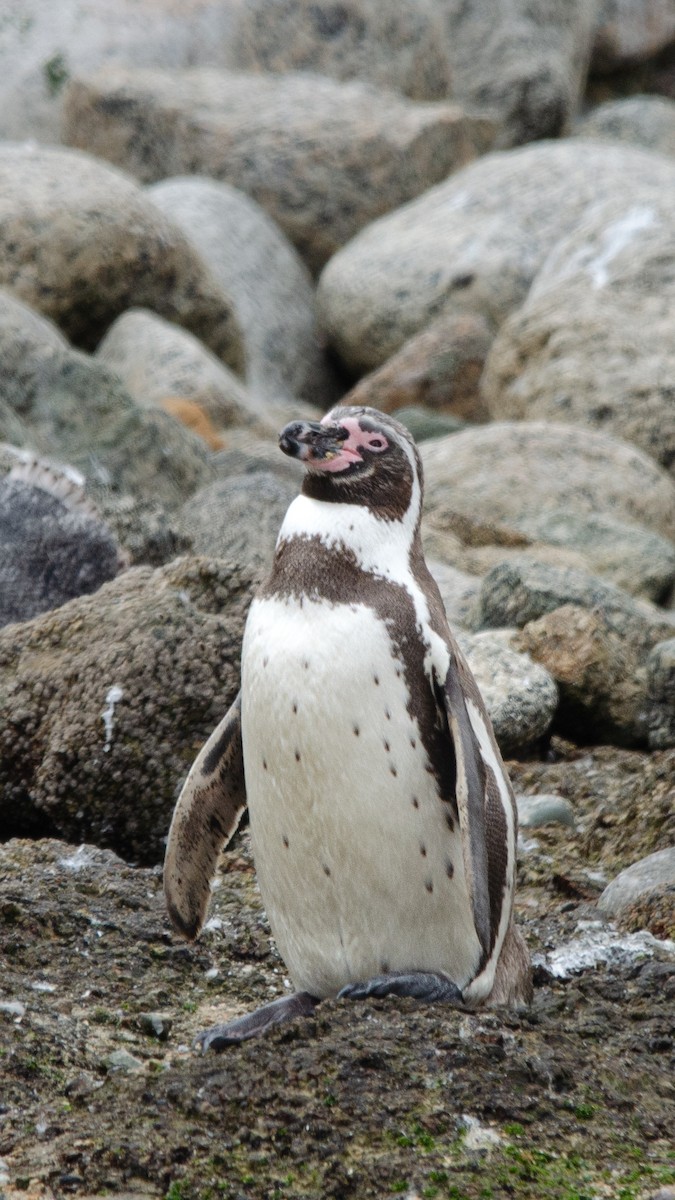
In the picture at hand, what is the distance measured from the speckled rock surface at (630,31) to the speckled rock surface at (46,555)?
1720cm

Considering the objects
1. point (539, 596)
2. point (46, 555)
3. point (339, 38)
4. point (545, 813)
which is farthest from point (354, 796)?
point (339, 38)

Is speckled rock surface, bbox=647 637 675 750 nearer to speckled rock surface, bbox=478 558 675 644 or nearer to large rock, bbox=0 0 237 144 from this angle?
speckled rock surface, bbox=478 558 675 644

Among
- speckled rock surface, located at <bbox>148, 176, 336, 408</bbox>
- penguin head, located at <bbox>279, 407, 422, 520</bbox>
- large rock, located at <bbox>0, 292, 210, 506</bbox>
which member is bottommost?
speckled rock surface, located at <bbox>148, 176, 336, 408</bbox>

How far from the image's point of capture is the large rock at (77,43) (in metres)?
16.6

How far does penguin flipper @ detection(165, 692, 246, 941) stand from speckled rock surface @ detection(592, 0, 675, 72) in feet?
63.0

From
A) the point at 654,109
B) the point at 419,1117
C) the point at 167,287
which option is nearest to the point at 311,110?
the point at 167,287

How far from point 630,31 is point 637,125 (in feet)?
10.3

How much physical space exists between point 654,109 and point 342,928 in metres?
17.4

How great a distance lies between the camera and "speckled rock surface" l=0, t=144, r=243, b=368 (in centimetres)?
1209

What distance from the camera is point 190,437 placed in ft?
30.6

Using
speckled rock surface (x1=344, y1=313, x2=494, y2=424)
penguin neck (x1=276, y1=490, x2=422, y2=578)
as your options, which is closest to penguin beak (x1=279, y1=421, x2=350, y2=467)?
penguin neck (x1=276, y1=490, x2=422, y2=578)

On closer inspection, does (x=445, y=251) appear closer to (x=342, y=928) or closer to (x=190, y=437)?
(x=190, y=437)

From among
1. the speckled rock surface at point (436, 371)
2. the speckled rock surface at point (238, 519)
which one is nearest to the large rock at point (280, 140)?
the speckled rock surface at point (436, 371)

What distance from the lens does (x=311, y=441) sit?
13.1 feet
